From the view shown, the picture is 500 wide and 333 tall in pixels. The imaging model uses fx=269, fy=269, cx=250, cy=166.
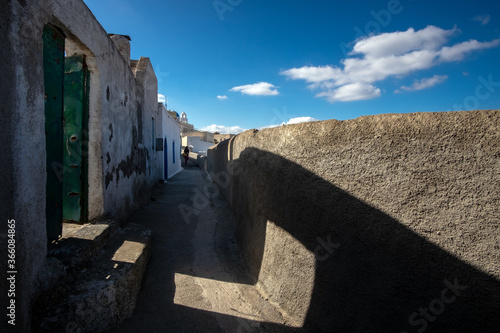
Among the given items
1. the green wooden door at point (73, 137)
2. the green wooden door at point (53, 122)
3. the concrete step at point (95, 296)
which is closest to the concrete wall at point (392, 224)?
the concrete step at point (95, 296)

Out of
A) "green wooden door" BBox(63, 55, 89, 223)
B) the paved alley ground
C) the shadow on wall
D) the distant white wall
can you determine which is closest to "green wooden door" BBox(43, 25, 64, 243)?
"green wooden door" BBox(63, 55, 89, 223)

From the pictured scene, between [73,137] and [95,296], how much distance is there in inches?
85.4

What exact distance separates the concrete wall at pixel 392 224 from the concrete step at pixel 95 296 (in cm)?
153

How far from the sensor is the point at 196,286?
3.34 m

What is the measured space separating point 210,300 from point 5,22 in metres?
Answer: 3.00

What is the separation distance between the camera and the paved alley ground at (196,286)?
2.64 m

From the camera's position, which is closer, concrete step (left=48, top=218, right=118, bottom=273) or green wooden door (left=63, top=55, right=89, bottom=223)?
concrete step (left=48, top=218, right=118, bottom=273)

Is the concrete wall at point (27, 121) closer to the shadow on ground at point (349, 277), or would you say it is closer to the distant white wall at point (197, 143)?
the shadow on ground at point (349, 277)

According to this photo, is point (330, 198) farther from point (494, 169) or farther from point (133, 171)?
point (133, 171)

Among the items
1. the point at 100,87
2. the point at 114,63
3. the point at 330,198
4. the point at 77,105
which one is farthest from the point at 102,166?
the point at 330,198

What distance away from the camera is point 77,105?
11.4 ft

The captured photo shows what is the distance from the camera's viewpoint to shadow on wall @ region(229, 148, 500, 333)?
1.64 m

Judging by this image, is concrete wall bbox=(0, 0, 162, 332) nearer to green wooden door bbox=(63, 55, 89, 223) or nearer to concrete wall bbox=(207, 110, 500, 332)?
green wooden door bbox=(63, 55, 89, 223)

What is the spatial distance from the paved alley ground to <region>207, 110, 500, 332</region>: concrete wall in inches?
16.4
